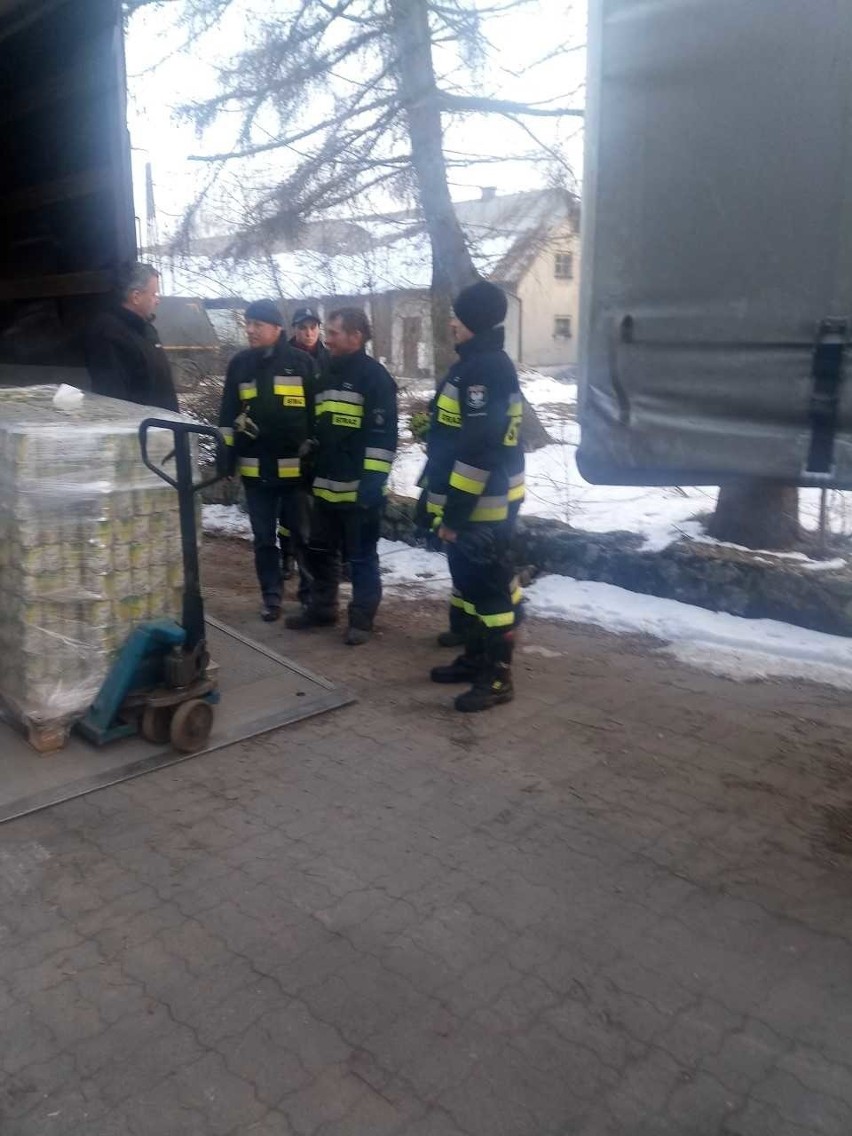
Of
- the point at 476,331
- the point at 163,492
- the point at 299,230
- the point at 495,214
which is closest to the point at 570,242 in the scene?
the point at 495,214

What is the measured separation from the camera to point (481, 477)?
13.9 feet

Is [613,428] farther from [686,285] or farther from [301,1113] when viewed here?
[301,1113]

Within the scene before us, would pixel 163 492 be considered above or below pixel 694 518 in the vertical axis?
above

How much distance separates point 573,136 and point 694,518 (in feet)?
13.5

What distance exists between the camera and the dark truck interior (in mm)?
5328

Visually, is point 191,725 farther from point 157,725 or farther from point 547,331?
point 547,331

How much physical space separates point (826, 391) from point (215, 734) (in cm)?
296

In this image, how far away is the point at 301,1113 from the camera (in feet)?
7.29

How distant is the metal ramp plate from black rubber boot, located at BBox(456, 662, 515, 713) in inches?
22.5

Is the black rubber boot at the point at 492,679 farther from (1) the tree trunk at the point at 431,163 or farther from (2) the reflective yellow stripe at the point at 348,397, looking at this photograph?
(1) the tree trunk at the point at 431,163

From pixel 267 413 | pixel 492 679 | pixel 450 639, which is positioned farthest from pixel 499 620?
pixel 267 413

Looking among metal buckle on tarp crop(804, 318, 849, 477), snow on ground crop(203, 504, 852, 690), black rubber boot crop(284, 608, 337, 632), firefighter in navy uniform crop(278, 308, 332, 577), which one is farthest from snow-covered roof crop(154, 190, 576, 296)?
metal buckle on tarp crop(804, 318, 849, 477)

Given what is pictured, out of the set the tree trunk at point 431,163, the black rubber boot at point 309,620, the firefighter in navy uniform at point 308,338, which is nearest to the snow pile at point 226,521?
the firefighter in navy uniform at point 308,338

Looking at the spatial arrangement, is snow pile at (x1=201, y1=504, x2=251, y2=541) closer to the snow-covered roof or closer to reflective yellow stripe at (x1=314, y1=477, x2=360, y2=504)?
the snow-covered roof
